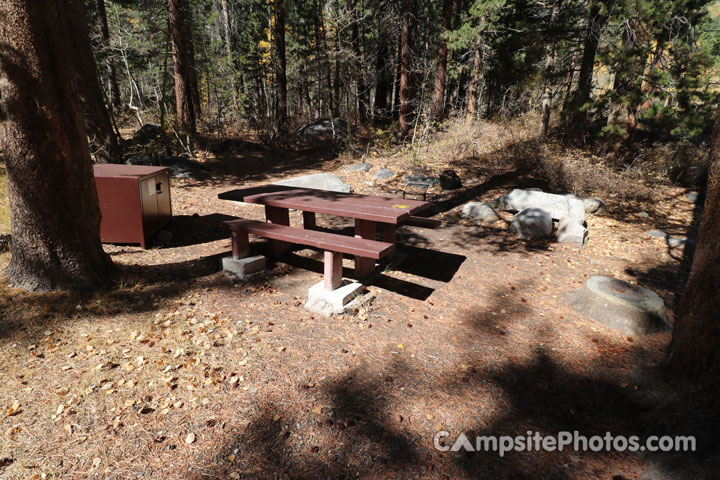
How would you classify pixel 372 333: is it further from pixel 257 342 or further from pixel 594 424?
pixel 594 424

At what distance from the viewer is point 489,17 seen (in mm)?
13734

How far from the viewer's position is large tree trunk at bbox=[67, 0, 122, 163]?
8.45 m

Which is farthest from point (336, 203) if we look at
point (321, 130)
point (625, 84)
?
point (321, 130)

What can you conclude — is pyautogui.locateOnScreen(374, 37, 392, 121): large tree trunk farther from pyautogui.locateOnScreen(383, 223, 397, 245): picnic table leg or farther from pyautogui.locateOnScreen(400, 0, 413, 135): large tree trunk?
pyautogui.locateOnScreen(383, 223, 397, 245): picnic table leg

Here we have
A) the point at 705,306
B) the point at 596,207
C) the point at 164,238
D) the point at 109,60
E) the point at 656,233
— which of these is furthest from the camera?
the point at 109,60

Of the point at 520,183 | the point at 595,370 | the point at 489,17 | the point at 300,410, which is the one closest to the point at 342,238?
the point at 300,410

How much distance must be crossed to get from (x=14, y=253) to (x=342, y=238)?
3.55 metres

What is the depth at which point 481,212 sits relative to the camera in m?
7.80

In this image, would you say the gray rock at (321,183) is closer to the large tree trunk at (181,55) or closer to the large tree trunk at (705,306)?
the large tree trunk at (181,55)

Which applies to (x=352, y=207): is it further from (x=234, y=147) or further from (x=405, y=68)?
(x=234, y=147)

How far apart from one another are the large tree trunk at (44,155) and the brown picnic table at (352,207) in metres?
1.73

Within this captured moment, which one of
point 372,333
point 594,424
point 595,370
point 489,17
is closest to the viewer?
point 594,424

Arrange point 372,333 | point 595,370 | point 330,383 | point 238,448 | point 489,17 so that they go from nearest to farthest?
1. point 238,448
2. point 330,383
3. point 595,370
4. point 372,333
5. point 489,17

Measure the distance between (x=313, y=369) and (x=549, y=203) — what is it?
20.4 ft
